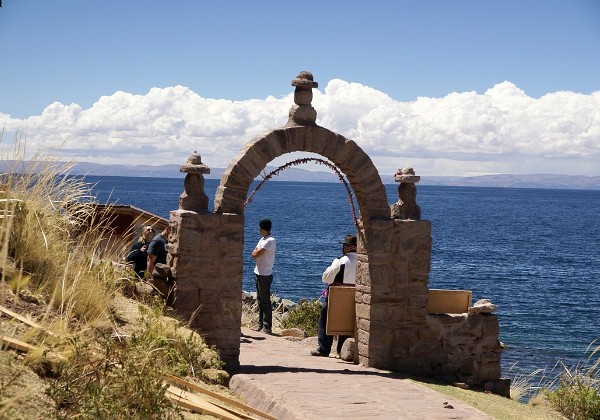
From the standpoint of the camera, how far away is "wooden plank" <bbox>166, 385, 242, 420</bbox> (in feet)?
24.9

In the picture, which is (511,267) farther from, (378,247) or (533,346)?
(378,247)

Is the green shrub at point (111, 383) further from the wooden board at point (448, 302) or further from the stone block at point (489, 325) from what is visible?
the stone block at point (489, 325)

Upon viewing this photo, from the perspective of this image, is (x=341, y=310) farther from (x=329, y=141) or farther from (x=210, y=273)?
(x=329, y=141)

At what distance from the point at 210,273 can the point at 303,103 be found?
2819mm

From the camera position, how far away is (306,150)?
11945 mm

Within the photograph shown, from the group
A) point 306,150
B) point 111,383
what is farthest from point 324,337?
point 111,383

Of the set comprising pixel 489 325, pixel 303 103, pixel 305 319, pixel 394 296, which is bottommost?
pixel 305 319

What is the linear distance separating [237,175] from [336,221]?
74.8 metres

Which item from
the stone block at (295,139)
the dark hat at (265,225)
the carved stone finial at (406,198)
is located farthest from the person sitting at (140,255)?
the carved stone finial at (406,198)

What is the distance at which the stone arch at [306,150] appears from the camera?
11375mm

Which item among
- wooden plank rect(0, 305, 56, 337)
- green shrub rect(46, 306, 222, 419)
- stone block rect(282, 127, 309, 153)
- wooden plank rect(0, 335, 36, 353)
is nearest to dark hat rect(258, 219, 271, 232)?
stone block rect(282, 127, 309, 153)

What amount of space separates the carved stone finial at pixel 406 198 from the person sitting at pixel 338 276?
977mm

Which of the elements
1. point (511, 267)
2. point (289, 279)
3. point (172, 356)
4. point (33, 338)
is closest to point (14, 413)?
point (33, 338)

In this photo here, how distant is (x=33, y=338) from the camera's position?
23.7 feet
